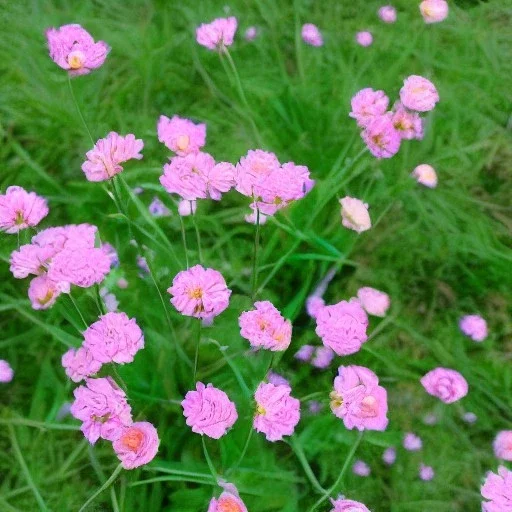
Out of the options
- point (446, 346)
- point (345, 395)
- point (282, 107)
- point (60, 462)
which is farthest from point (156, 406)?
point (282, 107)

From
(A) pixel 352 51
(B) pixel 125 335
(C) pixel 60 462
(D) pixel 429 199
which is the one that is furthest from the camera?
(A) pixel 352 51

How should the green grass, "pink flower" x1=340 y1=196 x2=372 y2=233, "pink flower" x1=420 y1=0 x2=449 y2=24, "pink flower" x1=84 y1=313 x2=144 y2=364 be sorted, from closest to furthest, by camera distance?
"pink flower" x1=84 y1=313 x2=144 y2=364 < the green grass < "pink flower" x1=340 y1=196 x2=372 y2=233 < "pink flower" x1=420 y1=0 x2=449 y2=24

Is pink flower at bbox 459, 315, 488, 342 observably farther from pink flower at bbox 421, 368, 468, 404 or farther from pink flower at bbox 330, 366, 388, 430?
pink flower at bbox 330, 366, 388, 430

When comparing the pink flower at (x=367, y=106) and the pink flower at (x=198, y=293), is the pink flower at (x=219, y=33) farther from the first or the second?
the pink flower at (x=198, y=293)

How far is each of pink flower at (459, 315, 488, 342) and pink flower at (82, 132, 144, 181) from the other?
2.13 ft

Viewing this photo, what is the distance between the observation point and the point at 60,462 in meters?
0.98

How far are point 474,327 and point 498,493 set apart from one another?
33 cm

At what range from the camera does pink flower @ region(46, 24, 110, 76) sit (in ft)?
3.29

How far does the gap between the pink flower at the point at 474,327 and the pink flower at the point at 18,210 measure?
29.2 inches

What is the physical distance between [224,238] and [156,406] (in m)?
0.33

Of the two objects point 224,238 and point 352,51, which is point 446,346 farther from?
point 352,51

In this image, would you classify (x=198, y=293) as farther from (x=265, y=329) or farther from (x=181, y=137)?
(x=181, y=137)

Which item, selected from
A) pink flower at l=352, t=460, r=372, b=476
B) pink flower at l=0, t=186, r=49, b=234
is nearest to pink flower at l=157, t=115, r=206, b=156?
pink flower at l=0, t=186, r=49, b=234

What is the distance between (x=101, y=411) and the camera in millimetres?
763
